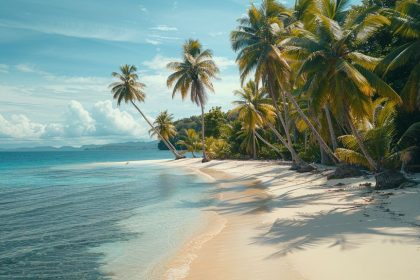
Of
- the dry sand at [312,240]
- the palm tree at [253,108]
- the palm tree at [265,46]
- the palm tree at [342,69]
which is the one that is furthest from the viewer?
the palm tree at [253,108]

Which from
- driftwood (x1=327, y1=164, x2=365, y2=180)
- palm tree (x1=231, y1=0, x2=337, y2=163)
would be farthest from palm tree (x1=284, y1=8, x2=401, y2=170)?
palm tree (x1=231, y1=0, x2=337, y2=163)

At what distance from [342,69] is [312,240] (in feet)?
30.0

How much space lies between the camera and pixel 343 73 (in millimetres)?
15992

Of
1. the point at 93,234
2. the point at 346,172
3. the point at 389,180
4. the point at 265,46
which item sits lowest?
Result: the point at 93,234

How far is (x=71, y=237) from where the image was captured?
11438 millimetres

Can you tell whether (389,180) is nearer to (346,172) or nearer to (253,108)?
(346,172)

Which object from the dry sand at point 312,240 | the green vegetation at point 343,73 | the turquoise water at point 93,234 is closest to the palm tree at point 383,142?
the green vegetation at point 343,73

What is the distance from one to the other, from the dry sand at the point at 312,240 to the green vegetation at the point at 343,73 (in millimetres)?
4046

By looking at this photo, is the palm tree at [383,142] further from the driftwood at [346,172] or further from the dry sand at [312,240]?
the dry sand at [312,240]

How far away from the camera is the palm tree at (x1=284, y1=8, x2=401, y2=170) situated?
1556cm

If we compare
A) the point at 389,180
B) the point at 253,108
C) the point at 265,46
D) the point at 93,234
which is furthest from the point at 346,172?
the point at 253,108

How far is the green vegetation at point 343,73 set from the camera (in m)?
15.9

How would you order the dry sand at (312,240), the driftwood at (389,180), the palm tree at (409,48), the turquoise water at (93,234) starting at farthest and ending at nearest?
the palm tree at (409,48) < the driftwood at (389,180) < the turquoise water at (93,234) < the dry sand at (312,240)

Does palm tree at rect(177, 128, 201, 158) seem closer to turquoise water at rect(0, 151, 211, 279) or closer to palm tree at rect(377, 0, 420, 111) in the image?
turquoise water at rect(0, 151, 211, 279)
